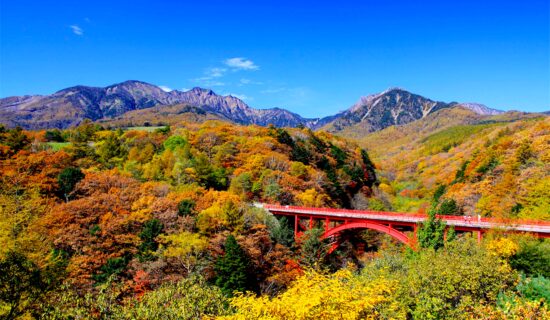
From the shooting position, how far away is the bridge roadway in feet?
117

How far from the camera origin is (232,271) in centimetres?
3803

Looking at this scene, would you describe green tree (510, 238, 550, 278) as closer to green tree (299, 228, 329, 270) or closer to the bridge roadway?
the bridge roadway

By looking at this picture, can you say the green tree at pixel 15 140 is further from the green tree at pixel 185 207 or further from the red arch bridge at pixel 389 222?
the red arch bridge at pixel 389 222

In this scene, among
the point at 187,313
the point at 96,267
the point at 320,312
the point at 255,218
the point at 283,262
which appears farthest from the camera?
the point at 255,218

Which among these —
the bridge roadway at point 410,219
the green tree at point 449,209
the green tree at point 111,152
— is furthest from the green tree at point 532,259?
the green tree at point 111,152

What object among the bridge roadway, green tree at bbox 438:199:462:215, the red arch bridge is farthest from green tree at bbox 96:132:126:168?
green tree at bbox 438:199:462:215

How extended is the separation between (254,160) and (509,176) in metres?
41.9

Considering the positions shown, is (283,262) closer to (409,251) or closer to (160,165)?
(409,251)

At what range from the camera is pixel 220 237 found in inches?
1666

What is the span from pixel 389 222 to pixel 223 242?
1906 cm

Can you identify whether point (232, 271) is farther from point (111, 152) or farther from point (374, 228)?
point (111, 152)

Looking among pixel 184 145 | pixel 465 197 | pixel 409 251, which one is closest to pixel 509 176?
pixel 465 197

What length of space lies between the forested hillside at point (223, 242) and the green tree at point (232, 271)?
0.14 m

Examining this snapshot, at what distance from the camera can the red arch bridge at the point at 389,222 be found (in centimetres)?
3603
